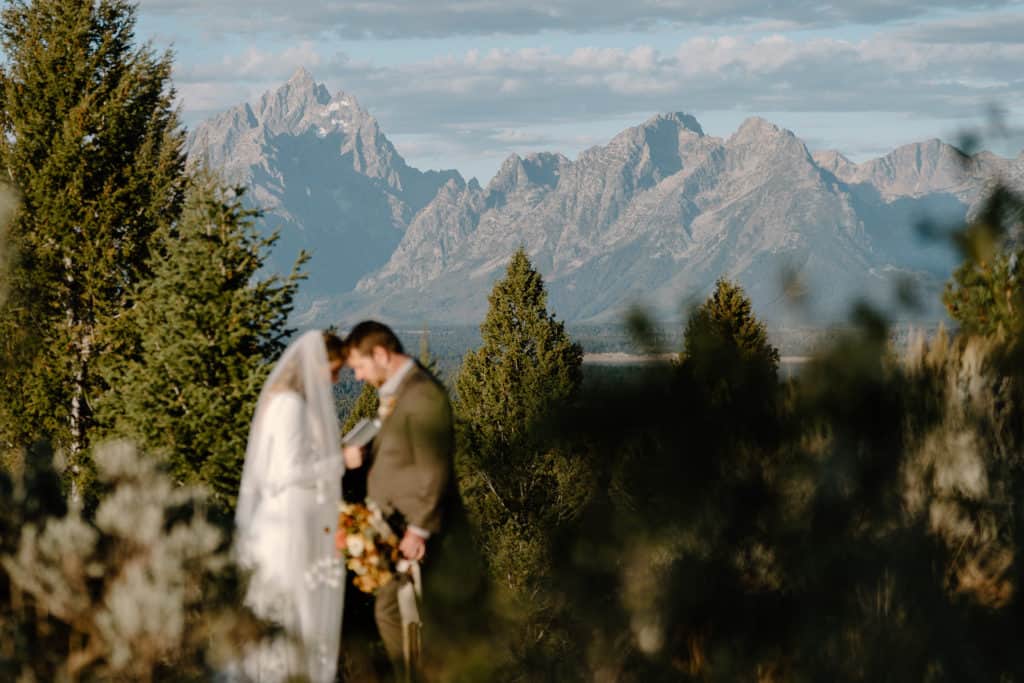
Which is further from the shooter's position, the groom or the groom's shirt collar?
the groom's shirt collar

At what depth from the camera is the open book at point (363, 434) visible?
23.7 ft

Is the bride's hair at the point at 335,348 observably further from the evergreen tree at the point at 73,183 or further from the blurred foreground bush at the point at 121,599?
the evergreen tree at the point at 73,183

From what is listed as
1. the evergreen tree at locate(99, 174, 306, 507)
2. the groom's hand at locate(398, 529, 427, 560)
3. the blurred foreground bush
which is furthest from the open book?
the evergreen tree at locate(99, 174, 306, 507)

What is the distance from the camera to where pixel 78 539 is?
5.04m

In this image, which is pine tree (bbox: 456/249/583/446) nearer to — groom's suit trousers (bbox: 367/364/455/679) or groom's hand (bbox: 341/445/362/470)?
groom's hand (bbox: 341/445/362/470)

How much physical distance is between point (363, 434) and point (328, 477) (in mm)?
695

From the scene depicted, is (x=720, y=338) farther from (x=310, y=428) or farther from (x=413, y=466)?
(x=310, y=428)

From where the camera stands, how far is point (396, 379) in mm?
6754

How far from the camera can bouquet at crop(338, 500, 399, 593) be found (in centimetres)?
657

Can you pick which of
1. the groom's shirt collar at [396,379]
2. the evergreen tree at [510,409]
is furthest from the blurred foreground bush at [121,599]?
the evergreen tree at [510,409]

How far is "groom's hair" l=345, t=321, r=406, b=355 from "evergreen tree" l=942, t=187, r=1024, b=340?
318cm

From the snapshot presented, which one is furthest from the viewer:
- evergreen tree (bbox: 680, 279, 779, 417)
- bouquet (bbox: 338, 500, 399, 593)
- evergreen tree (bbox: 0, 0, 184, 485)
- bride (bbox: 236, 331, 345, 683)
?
evergreen tree (bbox: 0, 0, 184, 485)

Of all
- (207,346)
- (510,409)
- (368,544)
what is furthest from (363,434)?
(510,409)

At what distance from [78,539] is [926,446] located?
12.4 ft
